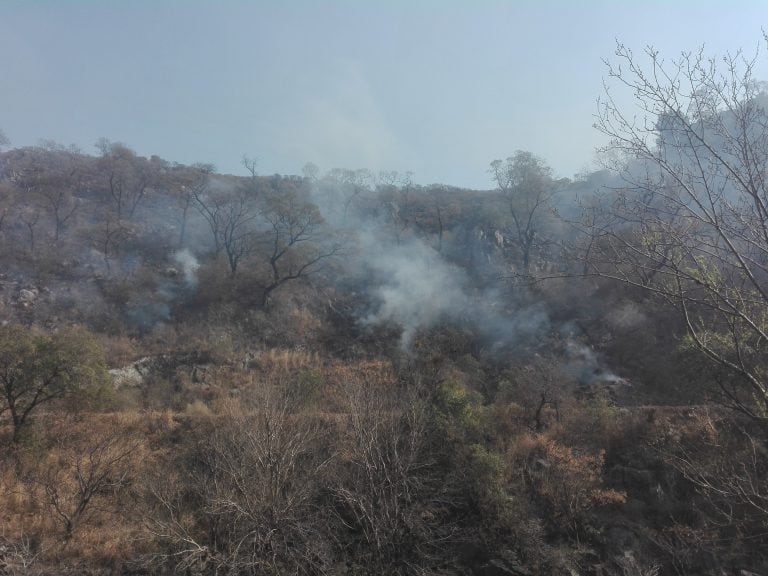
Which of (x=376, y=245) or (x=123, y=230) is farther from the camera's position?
(x=376, y=245)

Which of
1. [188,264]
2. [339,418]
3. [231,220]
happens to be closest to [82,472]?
[339,418]

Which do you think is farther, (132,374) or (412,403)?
(132,374)

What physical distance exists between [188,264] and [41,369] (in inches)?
573

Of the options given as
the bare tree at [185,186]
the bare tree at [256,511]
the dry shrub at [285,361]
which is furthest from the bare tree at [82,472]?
the bare tree at [185,186]

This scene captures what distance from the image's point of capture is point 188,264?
84.0ft

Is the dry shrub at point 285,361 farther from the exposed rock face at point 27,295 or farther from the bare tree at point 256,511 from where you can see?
the exposed rock face at point 27,295

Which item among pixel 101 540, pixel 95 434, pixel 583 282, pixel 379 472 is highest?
pixel 583 282

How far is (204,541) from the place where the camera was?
34.3 ft

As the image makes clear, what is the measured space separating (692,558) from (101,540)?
1391 centimetres

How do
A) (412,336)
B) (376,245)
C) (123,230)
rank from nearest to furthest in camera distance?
1. (412,336)
2. (123,230)
3. (376,245)

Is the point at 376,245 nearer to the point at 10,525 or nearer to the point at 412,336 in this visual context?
the point at 412,336

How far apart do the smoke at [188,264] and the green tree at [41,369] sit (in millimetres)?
12120

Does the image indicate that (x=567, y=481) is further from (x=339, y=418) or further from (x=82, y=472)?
(x=82, y=472)

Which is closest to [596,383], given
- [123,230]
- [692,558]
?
[692,558]
